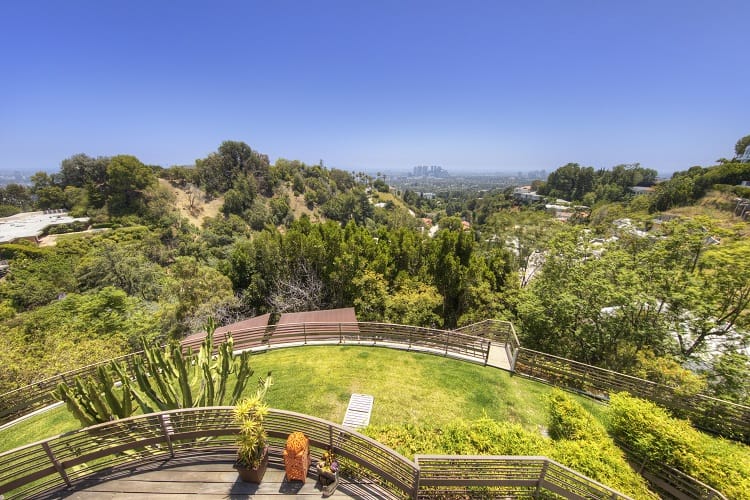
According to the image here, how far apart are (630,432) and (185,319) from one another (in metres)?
23.4

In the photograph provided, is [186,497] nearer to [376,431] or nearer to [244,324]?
[376,431]

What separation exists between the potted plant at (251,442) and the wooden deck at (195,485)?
0.83ft

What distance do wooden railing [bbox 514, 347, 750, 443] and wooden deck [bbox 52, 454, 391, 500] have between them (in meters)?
7.87

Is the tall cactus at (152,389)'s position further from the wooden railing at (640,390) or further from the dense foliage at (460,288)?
the wooden railing at (640,390)

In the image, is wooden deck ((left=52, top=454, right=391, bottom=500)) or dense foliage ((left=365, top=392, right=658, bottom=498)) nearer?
wooden deck ((left=52, top=454, right=391, bottom=500))

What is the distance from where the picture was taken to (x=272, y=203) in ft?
206

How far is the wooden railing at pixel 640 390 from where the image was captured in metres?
7.91

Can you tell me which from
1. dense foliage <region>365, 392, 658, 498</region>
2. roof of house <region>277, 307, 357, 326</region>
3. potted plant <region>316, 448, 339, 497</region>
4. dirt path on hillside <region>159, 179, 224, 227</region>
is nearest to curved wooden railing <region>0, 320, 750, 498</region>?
roof of house <region>277, 307, 357, 326</region>

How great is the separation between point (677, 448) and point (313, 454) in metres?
7.52

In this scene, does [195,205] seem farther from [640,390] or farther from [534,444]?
[640,390]

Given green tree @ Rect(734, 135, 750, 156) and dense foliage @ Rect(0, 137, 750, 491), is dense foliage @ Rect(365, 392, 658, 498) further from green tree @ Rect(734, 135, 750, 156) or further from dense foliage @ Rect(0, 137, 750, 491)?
green tree @ Rect(734, 135, 750, 156)

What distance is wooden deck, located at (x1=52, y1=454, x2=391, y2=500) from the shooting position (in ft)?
15.3

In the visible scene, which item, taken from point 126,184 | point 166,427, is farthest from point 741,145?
point 126,184

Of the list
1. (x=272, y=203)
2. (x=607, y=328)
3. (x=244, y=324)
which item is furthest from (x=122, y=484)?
(x=272, y=203)
